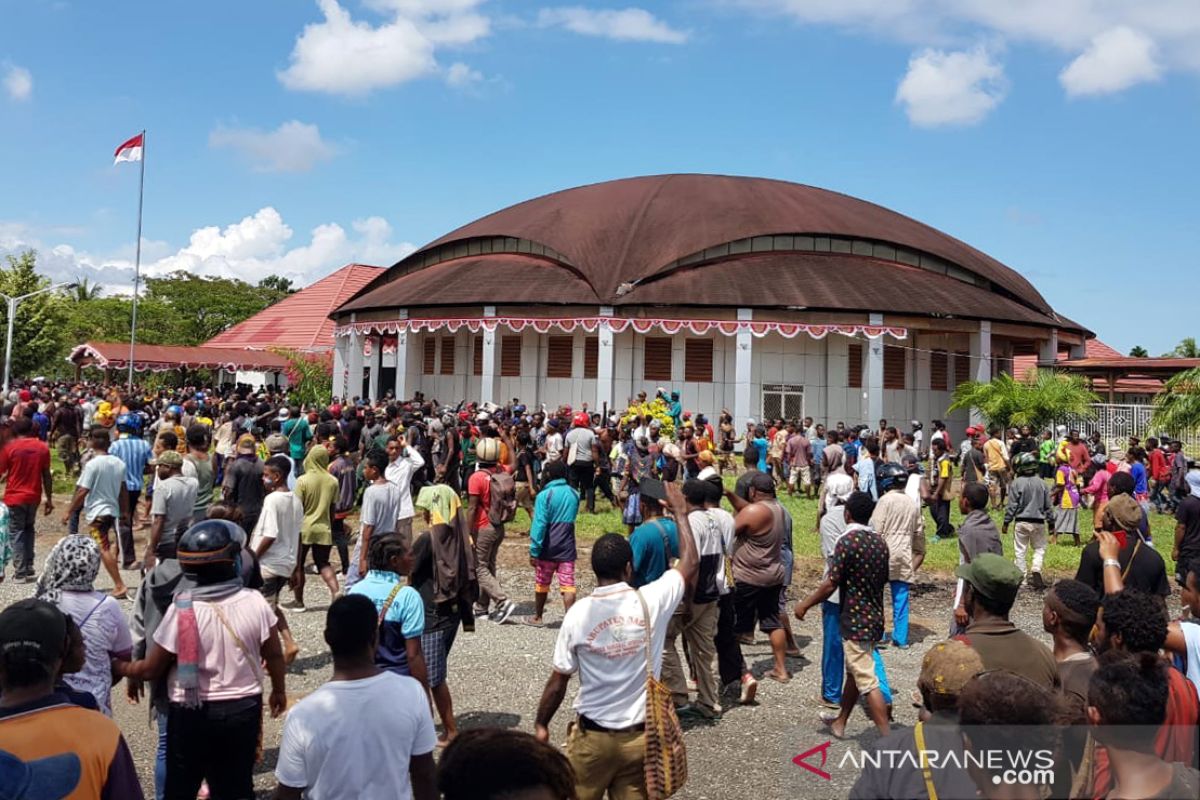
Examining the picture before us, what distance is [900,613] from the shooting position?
8367mm

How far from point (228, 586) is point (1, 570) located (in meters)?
5.27

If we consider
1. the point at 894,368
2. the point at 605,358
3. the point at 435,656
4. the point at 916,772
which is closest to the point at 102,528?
the point at 435,656

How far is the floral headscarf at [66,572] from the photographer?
4.00 metres

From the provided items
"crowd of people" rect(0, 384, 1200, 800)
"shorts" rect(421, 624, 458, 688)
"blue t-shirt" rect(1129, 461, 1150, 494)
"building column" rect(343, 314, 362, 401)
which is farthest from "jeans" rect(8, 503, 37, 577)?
"building column" rect(343, 314, 362, 401)

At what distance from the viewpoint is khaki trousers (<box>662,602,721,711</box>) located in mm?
6289

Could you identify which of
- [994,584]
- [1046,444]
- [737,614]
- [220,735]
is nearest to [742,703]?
[737,614]

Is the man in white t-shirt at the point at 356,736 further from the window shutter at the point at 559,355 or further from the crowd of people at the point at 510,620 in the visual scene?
the window shutter at the point at 559,355

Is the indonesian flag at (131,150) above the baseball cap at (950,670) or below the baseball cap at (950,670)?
above

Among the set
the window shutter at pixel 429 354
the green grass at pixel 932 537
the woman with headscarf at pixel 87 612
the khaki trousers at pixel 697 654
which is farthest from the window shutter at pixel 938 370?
the woman with headscarf at pixel 87 612

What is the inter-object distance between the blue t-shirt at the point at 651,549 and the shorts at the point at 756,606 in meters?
1.43

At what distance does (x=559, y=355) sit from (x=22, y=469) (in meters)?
21.8

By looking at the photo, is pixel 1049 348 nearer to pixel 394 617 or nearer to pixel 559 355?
pixel 559 355

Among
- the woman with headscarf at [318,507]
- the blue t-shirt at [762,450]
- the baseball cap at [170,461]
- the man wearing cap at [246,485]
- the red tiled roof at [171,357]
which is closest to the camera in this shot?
the baseball cap at [170,461]

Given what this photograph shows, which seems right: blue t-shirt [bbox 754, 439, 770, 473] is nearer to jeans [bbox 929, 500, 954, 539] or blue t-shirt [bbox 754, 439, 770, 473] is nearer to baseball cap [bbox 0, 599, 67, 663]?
jeans [bbox 929, 500, 954, 539]
